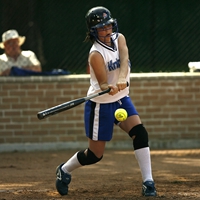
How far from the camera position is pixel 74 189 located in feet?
23.2

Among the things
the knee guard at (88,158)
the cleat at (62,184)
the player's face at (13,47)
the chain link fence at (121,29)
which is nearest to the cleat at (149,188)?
the knee guard at (88,158)

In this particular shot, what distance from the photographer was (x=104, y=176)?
819 cm

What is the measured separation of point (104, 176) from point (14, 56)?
3231 mm

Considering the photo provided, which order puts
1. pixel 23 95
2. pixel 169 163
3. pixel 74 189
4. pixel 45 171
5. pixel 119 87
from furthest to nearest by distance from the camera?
1. pixel 23 95
2. pixel 169 163
3. pixel 45 171
4. pixel 74 189
5. pixel 119 87

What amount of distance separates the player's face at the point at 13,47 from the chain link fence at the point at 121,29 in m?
0.36

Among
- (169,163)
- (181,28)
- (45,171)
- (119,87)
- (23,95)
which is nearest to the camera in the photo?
(119,87)

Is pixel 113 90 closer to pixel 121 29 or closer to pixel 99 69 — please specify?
pixel 99 69

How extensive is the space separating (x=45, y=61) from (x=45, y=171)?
2726mm

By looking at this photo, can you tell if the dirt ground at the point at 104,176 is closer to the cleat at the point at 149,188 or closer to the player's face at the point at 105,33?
the cleat at the point at 149,188

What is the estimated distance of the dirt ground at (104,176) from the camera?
6.64 m

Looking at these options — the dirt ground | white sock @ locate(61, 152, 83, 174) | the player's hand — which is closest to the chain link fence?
the dirt ground

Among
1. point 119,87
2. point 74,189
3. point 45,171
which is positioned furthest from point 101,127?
point 45,171

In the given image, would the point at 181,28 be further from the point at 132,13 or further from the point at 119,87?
the point at 119,87

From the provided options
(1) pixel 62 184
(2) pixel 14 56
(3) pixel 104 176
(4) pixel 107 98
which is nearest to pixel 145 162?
(4) pixel 107 98
